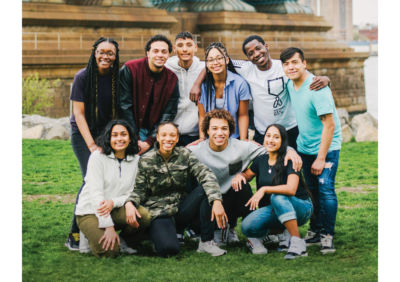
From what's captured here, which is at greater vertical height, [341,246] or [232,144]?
[232,144]

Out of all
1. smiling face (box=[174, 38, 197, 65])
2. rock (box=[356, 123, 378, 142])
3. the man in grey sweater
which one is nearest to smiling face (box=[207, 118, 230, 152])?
the man in grey sweater

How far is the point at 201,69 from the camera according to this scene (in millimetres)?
5676

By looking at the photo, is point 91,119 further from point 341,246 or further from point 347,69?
point 347,69

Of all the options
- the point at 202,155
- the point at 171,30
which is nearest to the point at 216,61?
the point at 202,155

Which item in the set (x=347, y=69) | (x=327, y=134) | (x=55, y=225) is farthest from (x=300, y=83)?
(x=347, y=69)

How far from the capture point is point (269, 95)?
5516 mm

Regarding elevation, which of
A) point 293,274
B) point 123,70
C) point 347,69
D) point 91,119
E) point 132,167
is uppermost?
point 347,69

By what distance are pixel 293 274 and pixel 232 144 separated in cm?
121

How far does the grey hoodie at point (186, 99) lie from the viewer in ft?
18.6

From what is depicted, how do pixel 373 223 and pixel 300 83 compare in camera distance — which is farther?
pixel 373 223

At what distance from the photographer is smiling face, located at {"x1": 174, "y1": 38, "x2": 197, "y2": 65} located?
5488mm

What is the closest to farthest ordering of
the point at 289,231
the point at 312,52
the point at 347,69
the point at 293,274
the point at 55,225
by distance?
the point at 293,274 < the point at 289,231 < the point at 55,225 < the point at 312,52 < the point at 347,69

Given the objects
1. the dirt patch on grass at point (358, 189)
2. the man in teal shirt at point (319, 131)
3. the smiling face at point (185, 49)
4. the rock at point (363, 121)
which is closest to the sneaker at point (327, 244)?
the man in teal shirt at point (319, 131)

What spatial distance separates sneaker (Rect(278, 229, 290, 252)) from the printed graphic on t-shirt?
3.15 feet
